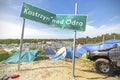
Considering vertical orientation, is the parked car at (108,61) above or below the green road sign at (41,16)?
below

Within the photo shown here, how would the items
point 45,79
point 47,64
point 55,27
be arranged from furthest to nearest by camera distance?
point 47,64, point 55,27, point 45,79

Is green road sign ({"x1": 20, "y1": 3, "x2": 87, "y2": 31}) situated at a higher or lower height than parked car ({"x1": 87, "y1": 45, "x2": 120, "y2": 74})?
higher

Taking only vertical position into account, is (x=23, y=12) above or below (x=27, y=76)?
above

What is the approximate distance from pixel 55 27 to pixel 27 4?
1603mm

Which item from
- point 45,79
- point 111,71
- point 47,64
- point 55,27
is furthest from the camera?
point 47,64

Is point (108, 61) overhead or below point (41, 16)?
below

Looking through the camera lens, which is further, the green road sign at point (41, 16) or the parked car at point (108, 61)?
the parked car at point (108, 61)

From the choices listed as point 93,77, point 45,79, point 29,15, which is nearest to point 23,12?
point 29,15

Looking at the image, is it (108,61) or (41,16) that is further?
(108,61)

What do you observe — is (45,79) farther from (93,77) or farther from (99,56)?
(99,56)

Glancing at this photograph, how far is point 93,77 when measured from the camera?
9602mm

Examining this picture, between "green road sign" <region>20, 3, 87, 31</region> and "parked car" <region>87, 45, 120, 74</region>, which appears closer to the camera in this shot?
"green road sign" <region>20, 3, 87, 31</region>

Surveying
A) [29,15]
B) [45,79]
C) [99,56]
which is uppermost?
[29,15]

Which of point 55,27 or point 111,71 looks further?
point 111,71
